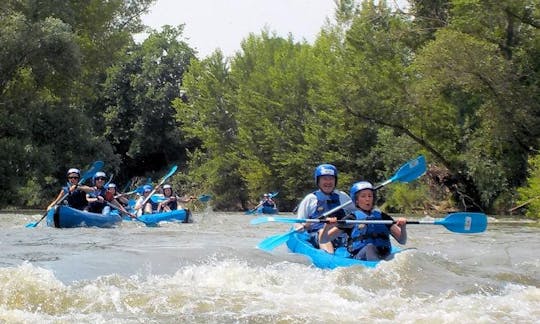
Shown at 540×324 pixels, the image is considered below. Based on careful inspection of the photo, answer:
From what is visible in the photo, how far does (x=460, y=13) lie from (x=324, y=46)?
12.2 meters

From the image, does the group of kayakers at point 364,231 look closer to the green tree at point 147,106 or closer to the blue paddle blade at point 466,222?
the blue paddle blade at point 466,222

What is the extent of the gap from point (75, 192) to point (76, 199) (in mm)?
213

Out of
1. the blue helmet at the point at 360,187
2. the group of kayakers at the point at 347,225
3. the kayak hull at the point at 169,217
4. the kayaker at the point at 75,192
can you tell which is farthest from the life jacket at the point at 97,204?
the blue helmet at the point at 360,187

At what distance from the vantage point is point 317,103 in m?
33.3

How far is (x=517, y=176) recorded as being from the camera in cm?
2470

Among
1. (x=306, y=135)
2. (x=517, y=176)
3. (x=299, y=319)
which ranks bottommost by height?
(x=299, y=319)

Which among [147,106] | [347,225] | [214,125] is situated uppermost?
[147,106]

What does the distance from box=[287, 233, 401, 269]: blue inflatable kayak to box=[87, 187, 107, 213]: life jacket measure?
666 centimetres

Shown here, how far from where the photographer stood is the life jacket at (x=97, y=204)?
15422 mm

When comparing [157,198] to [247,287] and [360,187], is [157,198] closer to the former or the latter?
[360,187]

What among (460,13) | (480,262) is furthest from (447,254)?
(460,13)

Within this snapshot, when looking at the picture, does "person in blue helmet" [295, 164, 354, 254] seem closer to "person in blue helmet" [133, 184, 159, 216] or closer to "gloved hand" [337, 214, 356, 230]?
"gloved hand" [337, 214, 356, 230]

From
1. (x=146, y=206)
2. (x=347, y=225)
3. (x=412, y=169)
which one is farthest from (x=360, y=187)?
(x=146, y=206)

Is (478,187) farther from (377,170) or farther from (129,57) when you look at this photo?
(129,57)
